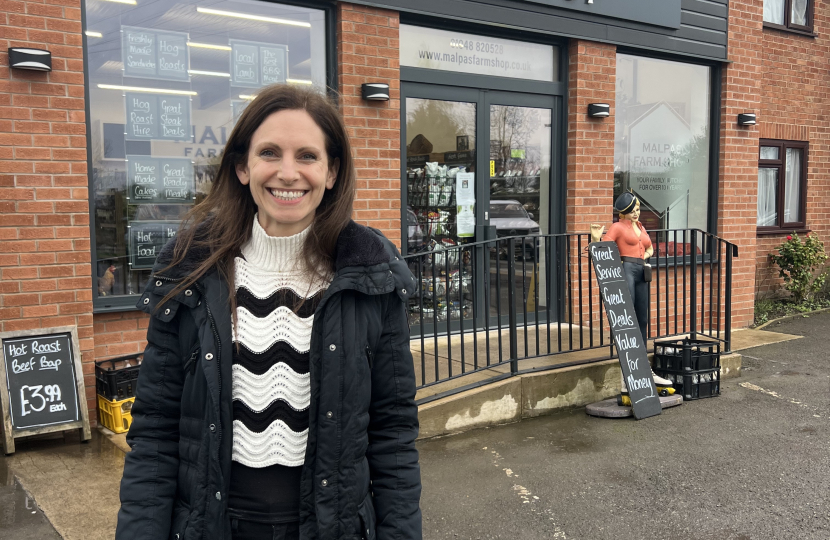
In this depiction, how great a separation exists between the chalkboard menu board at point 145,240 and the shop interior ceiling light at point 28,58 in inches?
50.2

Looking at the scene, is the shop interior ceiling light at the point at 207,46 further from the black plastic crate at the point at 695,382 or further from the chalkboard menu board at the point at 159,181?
the black plastic crate at the point at 695,382

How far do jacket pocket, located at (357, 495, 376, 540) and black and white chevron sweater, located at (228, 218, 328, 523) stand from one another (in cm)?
16

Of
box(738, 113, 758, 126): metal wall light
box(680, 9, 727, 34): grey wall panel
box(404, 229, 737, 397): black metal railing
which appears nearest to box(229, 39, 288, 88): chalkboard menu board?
box(404, 229, 737, 397): black metal railing

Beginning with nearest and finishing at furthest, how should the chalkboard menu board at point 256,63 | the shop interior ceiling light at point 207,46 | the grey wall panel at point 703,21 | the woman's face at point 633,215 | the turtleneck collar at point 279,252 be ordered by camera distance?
the turtleneck collar at point 279,252, the shop interior ceiling light at point 207,46, the chalkboard menu board at point 256,63, the woman's face at point 633,215, the grey wall panel at point 703,21

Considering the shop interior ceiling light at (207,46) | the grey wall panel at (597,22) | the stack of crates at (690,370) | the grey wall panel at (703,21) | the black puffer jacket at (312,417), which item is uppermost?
the grey wall panel at (703,21)

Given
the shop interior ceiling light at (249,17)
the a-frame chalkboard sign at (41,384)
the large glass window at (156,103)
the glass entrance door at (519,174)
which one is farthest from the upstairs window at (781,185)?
the a-frame chalkboard sign at (41,384)

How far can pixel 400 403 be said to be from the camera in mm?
1833

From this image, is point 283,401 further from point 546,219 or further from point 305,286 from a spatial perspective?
point 546,219

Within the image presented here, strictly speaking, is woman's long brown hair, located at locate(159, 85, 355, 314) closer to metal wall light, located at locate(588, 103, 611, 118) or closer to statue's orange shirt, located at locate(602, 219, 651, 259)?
statue's orange shirt, located at locate(602, 219, 651, 259)

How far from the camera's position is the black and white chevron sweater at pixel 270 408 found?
1721 millimetres

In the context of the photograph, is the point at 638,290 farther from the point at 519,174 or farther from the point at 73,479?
the point at 73,479

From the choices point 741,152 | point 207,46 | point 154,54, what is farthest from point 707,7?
point 154,54

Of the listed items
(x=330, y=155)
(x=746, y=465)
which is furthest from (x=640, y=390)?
(x=330, y=155)

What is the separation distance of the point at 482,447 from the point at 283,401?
3497mm
